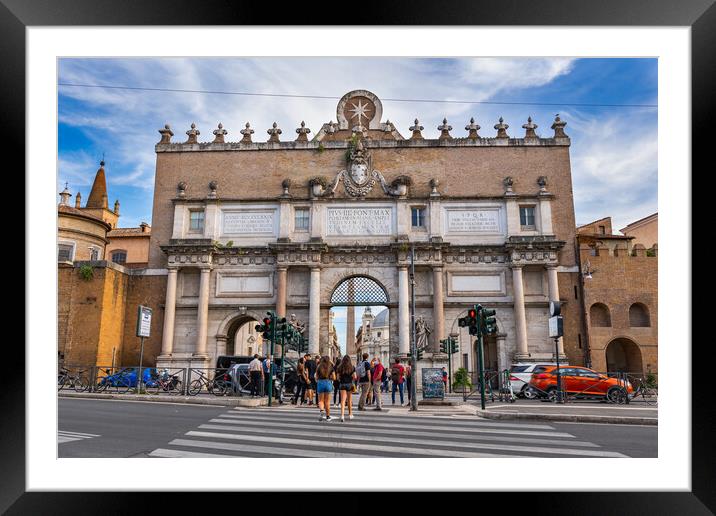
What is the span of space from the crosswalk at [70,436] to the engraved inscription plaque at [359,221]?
717 inches

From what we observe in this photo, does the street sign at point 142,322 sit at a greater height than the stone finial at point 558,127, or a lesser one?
lesser

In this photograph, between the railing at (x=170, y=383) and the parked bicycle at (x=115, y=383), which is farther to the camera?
the parked bicycle at (x=115, y=383)

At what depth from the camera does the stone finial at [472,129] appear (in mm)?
27750

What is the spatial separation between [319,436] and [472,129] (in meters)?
22.2

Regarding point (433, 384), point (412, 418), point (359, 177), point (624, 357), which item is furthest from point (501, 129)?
point (412, 418)

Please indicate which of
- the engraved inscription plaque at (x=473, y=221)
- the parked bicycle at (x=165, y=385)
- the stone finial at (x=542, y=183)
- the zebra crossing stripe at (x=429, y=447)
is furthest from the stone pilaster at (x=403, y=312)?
the zebra crossing stripe at (x=429, y=447)

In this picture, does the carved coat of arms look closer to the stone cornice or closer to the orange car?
the stone cornice

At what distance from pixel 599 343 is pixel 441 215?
9.58 metres

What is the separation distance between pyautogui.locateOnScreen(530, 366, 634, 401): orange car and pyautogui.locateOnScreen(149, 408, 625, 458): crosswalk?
710cm

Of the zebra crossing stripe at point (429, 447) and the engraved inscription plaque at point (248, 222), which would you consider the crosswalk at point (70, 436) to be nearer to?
the zebra crossing stripe at point (429, 447)

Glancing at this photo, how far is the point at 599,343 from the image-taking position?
989 inches
